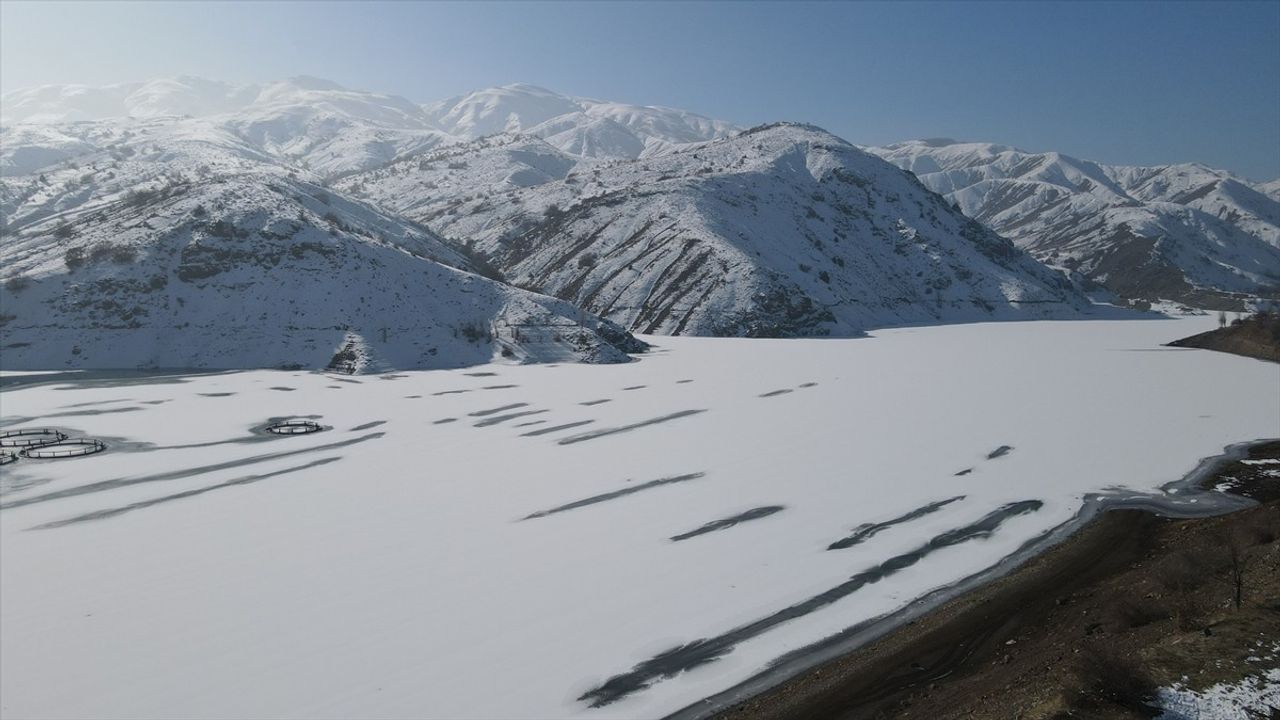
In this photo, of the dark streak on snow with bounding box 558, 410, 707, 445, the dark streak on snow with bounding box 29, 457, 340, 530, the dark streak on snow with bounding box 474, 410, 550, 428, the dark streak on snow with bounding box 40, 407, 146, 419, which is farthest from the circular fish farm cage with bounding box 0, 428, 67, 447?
the dark streak on snow with bounding box 558, 410, 707, 445

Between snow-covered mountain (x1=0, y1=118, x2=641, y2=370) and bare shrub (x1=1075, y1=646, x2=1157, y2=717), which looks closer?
bare shrub (x1=1075, y1=646, x2=1157, y2=717)

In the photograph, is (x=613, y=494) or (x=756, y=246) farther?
(x=756, y=246)

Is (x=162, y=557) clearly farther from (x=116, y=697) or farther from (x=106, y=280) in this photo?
(x=106, y=280)

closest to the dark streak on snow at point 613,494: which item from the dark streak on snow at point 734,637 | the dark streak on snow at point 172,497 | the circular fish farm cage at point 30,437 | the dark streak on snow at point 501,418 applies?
the dark streak on snow at point 734,637

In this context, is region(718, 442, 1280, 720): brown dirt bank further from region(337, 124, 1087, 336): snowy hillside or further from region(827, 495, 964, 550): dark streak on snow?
region(337, 124, 1087, 336): snowy hillside

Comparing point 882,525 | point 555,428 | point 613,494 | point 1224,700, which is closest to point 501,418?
point 555,428

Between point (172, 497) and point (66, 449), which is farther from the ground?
point (66, 449)

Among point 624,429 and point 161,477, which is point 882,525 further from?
point 161,477
